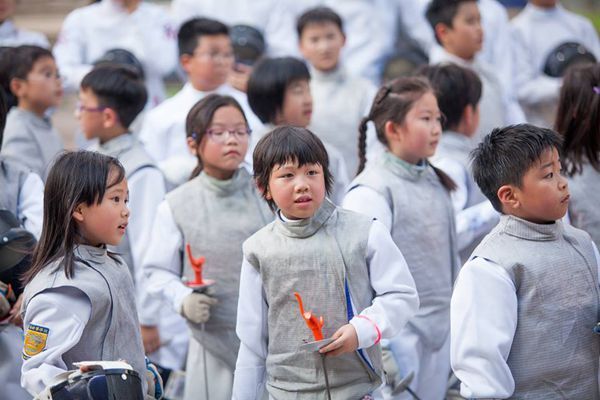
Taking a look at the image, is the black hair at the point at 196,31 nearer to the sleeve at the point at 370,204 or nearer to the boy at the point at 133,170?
the boy at the point at 133,170

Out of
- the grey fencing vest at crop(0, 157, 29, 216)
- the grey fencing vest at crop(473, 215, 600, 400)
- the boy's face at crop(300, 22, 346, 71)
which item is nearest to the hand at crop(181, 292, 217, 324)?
the grey fencing vest at crop(0, 157, 29, 216)

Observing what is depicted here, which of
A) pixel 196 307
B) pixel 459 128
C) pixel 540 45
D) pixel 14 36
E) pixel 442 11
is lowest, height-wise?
pixel 196 307

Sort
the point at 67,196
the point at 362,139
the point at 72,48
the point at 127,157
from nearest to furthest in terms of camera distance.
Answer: the point at 67,196 < the point at 362,139 < the point at 127,157 < the point at 72,48

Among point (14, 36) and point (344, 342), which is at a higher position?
point (14, 36)

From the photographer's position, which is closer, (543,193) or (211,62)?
(543,193)

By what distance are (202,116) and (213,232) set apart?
1.72 feet

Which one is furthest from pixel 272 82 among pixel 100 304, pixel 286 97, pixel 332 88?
pixel 100 304

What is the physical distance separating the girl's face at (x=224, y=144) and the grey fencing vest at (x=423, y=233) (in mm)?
527

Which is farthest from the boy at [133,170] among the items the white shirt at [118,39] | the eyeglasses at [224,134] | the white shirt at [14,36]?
the white shirt at [14,36]

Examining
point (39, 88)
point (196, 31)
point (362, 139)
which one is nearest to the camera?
point (362, 139)

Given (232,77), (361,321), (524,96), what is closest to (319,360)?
(361,321)

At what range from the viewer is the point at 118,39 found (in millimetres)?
6906

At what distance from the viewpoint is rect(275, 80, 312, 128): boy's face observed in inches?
196

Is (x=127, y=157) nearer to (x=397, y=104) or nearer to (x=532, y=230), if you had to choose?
(x=397, y=104)
